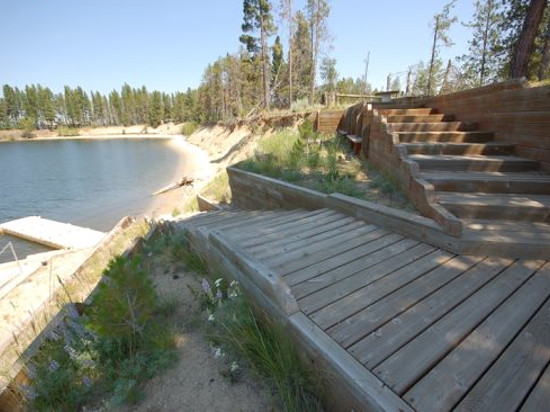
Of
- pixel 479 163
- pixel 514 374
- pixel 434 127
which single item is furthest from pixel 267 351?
pixel 434 127

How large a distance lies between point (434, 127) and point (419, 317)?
13.5 ft

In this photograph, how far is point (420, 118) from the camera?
5.24m

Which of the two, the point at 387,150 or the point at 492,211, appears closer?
the point at 492,211

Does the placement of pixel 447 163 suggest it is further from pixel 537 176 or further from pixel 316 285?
pixel 316 285

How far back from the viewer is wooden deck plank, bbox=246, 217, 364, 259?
2.63m

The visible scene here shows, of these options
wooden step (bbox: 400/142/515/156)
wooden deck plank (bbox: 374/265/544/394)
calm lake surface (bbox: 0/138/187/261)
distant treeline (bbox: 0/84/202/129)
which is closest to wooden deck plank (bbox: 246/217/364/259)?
wooden deck plank (bbox: 374/265/544/394)

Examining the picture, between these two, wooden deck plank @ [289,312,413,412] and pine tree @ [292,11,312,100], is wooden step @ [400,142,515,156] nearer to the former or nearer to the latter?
wooden deck plank @ [289,312,413,412]

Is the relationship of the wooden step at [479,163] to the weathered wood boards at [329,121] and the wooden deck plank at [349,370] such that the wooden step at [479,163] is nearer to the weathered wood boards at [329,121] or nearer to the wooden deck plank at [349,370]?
the wooden deck plank at [349,370]

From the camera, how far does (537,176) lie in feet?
11.0

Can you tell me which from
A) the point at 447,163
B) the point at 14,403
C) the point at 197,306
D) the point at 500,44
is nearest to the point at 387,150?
the point at 447,163

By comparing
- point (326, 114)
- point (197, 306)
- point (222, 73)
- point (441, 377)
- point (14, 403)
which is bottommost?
point (14, 403)

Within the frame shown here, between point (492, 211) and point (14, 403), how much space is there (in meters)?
4.81

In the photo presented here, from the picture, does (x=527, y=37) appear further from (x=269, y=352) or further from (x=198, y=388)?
(x=198, y=388)

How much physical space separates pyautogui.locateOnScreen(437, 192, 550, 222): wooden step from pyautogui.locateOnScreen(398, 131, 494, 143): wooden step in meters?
1.56
